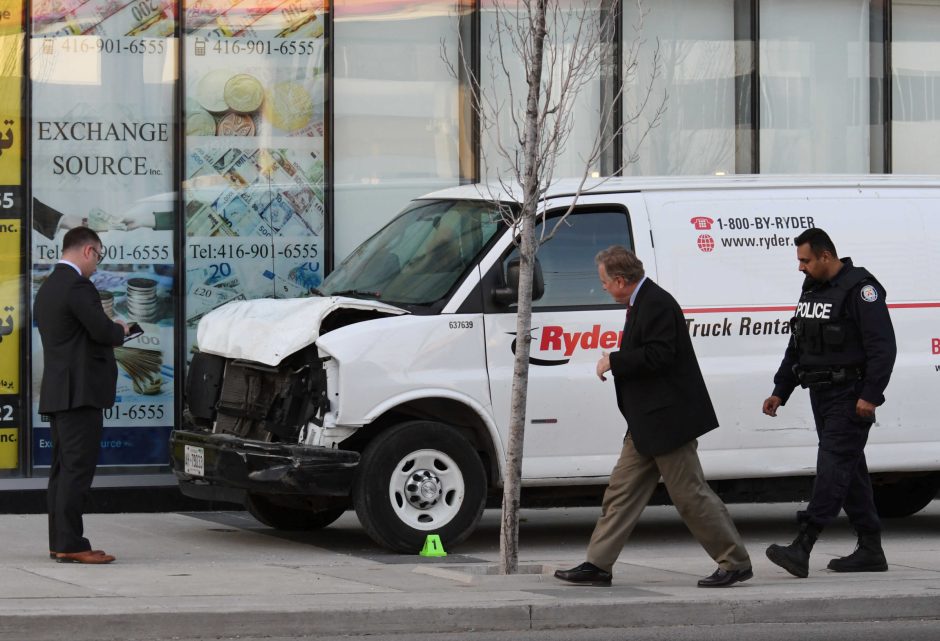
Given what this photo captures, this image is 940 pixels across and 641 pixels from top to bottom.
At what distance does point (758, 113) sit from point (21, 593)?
892cm

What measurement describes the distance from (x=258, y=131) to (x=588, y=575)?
6.26 meters

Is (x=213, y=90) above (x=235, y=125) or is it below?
above

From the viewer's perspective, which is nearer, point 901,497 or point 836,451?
point 836,451

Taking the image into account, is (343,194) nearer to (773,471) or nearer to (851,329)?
(773,471)

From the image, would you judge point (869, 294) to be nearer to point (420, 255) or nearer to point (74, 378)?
point (420, 255)

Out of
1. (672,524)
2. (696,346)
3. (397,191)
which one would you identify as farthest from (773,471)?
(397,191)

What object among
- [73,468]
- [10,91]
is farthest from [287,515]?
[10,91]

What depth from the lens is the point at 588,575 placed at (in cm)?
914

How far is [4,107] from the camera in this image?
13469 millimetres

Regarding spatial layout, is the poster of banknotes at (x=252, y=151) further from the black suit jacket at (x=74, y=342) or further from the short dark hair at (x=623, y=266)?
the short dark hair at (x=623, y=266)

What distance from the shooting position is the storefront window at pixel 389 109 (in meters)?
14.3

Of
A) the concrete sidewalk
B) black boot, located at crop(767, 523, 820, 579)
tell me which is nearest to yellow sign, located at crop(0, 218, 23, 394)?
the concrete sidewalk

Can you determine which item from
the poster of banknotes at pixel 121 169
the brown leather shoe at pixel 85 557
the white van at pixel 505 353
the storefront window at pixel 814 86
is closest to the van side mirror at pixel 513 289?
the white van at pixel 505 353

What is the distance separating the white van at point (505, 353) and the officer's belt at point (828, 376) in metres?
1.52
